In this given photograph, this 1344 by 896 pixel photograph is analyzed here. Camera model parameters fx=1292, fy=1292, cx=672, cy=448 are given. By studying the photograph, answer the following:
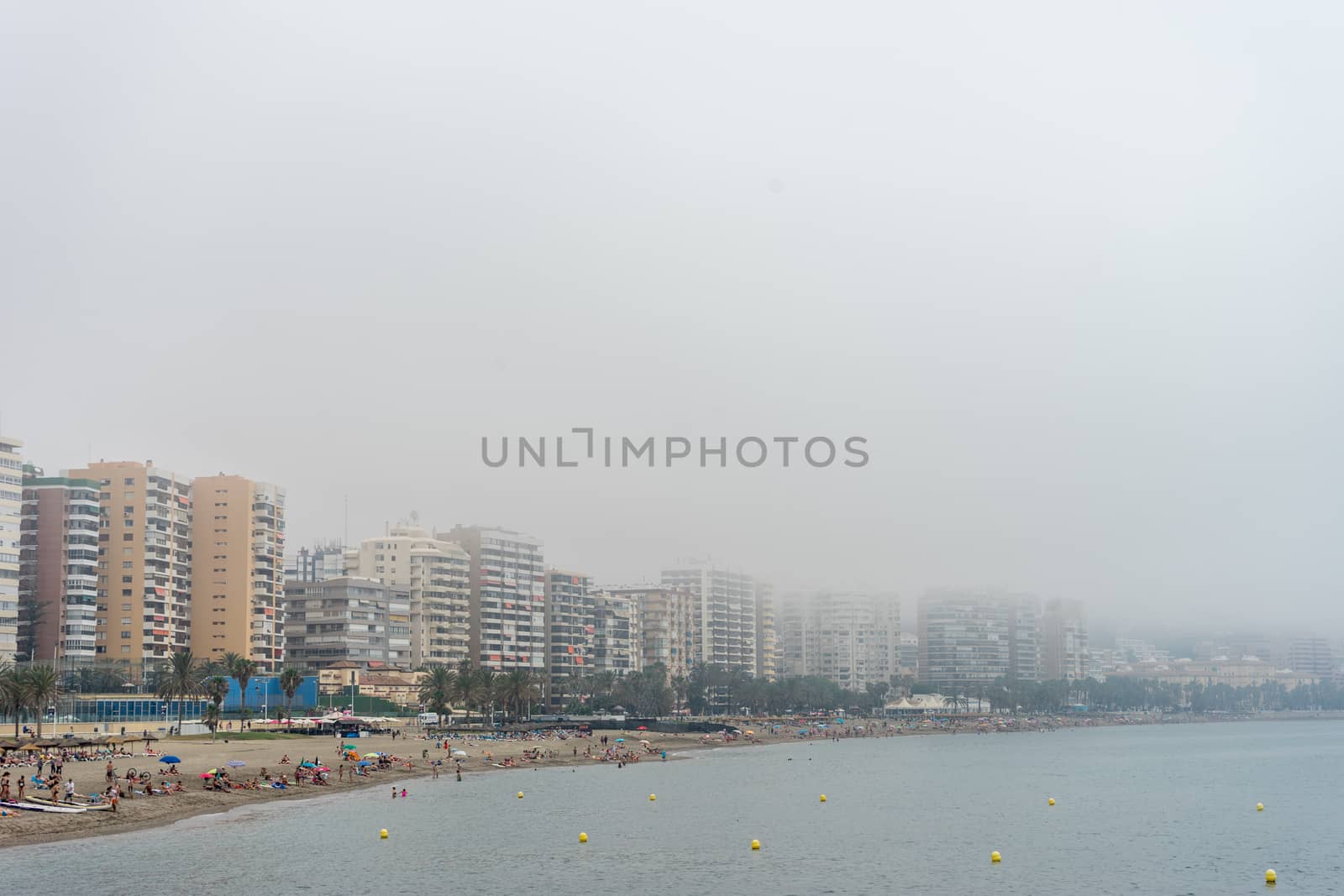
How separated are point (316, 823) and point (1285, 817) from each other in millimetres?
72277

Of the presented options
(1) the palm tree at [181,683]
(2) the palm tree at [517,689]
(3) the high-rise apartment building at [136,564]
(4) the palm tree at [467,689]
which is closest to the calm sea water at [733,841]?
(1) the palm tree at [181,683]

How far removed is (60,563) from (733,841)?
125 metres

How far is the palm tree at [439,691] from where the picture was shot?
16950cm

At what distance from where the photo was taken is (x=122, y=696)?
140 meters

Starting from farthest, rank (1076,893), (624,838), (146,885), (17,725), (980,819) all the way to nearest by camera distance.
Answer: (17,725) → (980,819) → (624,838) → (1076,893) → (146,885)

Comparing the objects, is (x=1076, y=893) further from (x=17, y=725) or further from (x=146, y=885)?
(x=17, y=725)

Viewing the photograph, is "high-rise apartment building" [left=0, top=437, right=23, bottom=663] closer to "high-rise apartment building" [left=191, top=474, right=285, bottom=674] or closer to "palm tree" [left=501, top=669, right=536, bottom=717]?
"high-rise apartment building" [left=191, top=474, right=285, bottom=674]

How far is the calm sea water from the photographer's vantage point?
6297 cm

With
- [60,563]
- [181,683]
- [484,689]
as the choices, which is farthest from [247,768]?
[60,563]

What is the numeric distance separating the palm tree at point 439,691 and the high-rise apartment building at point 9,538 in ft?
164

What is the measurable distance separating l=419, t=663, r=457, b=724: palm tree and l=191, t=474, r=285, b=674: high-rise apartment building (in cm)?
2838

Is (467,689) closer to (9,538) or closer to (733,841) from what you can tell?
(9,538)

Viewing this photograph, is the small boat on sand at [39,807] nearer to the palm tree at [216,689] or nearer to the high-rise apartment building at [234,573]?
the palm tree at [216,689]

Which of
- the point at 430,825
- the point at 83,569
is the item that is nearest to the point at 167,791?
the point at 430,825
